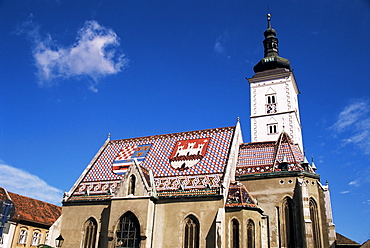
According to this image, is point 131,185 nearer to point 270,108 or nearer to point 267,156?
point 267,156

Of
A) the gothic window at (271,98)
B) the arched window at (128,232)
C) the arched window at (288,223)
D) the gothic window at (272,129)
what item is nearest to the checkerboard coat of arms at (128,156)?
the arched window at (128,232)

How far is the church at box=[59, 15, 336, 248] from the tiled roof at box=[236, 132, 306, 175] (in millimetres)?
84

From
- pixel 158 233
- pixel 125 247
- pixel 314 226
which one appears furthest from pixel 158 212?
pixel 314 226

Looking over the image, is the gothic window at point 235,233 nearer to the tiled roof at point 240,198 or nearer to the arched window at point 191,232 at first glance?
the tiled roof at point 240,198

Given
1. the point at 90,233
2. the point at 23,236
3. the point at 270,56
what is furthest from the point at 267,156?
the point at 23,236

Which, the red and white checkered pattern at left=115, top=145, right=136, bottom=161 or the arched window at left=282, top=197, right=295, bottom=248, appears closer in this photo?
the arched window at left=282, top=197, right=295, bottom=248

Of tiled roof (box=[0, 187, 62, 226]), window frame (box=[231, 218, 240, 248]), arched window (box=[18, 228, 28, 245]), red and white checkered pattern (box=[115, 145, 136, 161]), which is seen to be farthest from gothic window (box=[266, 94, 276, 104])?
arched window (box=[18, 228, 28, 245])

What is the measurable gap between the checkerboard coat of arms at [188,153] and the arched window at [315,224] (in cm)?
953

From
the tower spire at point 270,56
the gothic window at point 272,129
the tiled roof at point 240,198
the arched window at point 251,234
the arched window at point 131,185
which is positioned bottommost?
the arched window at point 251,234

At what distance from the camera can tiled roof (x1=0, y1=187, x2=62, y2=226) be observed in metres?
33.2

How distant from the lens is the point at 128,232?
2731cm

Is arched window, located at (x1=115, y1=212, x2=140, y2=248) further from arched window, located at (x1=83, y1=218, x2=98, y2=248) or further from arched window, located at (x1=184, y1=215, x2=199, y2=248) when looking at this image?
arched window, located at (x1=184, y1=215, x2=199, y2=248)

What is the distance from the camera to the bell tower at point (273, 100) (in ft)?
122

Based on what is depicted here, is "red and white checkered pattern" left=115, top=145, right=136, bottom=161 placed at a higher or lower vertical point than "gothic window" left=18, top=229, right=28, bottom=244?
higher
